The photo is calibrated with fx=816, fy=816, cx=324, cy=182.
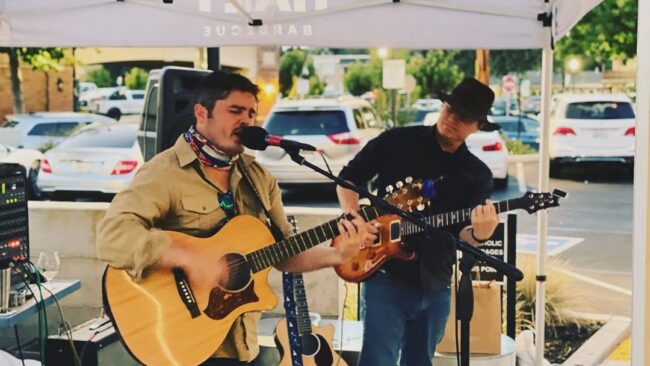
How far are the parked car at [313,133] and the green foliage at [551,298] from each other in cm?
684

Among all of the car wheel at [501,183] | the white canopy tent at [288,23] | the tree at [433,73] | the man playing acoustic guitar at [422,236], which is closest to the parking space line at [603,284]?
the white canopy tent at [288,23]

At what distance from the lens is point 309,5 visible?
438cm

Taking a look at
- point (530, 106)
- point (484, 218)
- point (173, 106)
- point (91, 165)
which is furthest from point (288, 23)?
point (530, 106)

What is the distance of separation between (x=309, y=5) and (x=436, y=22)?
688 mm

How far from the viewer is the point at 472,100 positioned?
11.9 feet

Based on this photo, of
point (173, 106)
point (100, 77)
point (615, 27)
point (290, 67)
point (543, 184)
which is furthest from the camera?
point (290, 67)

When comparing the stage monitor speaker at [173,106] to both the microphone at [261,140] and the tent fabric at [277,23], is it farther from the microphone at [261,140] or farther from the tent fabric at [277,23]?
the microphone at [261,140]

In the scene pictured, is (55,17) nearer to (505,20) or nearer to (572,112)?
(505,20)

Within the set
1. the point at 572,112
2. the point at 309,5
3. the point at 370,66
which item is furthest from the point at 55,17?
the point at 370,66

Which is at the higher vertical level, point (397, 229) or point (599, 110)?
point (599, 110)

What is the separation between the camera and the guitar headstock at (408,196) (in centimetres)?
361

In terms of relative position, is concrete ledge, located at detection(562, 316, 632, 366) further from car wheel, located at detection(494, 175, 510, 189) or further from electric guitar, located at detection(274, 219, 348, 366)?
car wheel, located at detection(494, 175, 510, 189)

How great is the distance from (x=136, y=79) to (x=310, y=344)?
26.8 metres

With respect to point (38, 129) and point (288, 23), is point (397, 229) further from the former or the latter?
point (38, 129)
